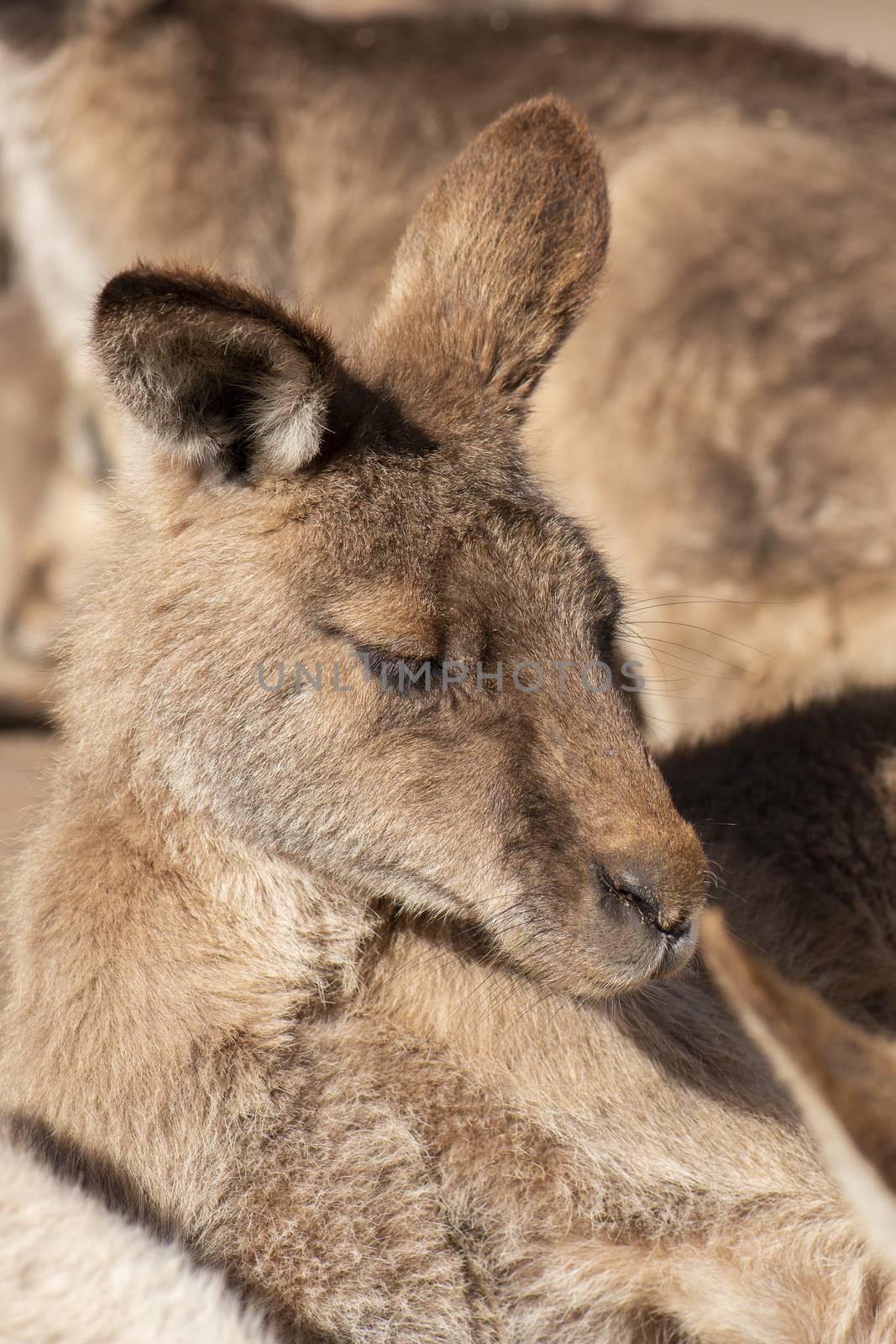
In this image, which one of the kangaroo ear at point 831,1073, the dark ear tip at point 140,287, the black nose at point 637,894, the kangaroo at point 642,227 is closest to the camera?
the kangaroo ear at point 831,1073

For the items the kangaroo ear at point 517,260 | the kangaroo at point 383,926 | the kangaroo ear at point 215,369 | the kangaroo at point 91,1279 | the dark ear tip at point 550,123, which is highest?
the dark ear tip at point 550,123

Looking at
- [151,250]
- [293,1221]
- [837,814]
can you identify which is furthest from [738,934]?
[151,250]

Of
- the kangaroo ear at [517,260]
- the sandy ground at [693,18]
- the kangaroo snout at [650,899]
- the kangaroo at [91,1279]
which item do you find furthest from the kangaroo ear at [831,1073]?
the sandy ground at [693,18]

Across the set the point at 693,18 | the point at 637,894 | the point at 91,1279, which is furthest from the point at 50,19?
the point at 91,1279

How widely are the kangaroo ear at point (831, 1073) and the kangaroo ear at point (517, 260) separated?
55.2 inches

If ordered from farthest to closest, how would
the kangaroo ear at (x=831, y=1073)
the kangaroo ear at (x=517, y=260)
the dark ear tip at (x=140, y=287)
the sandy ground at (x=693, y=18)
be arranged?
1. the sandy ground at (x=693, y=18)
2. the kangaroo ear at (x=517, y=260)
3. the dark ear tip at (x=140, y=287)
4. the kangaroo ear at (x=831, y=1073)

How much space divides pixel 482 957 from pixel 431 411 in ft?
3.12

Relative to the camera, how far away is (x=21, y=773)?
568cm

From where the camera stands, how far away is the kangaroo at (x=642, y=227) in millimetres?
4445

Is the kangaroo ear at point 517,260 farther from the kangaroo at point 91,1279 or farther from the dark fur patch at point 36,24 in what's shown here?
the dark fur patch at point 36,24

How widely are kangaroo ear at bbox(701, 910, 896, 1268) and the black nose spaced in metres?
0.42

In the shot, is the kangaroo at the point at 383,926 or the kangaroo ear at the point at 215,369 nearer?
the kangaroo ear at the point at 215,369

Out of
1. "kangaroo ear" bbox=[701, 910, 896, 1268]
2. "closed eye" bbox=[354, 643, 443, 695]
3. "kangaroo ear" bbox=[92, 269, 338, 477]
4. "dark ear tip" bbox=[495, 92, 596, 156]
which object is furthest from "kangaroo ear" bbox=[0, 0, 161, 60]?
"kangaroo ear" bbox=[701, 910, 896, 1268]

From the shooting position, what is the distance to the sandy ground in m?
3.40
